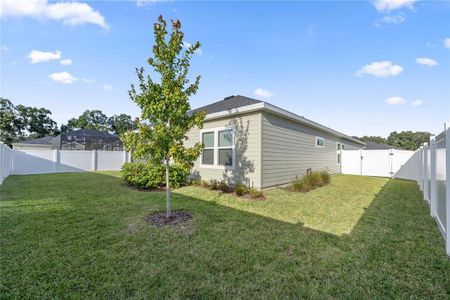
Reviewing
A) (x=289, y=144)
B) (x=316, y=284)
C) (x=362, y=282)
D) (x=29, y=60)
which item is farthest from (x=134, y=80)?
(x=29, y=60)

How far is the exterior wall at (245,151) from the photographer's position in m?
7.19

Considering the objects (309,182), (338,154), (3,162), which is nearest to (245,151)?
(309,182)

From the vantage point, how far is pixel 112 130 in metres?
47.4

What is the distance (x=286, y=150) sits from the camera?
8.69 metres

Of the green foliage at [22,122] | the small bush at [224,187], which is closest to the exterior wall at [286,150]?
the small bush at [224,187]

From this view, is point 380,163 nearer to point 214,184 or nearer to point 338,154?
point 338,154

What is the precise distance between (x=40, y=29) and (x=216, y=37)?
6.25m

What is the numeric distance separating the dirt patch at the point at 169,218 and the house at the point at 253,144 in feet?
10.7

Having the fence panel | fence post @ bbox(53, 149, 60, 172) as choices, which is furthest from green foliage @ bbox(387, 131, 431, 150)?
the fence panel

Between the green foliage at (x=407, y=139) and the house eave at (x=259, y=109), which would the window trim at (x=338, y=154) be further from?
the green foliage at (x=407, y=139)

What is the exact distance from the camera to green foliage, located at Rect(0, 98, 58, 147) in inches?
1233

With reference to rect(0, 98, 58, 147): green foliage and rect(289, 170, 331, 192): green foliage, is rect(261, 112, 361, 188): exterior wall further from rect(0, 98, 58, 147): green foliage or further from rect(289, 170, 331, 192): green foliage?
rect(0, 98, 58, 147): green foliage

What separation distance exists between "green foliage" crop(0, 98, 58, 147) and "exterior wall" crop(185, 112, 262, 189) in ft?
124

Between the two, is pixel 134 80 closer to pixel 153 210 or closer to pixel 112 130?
pixel 153 210
